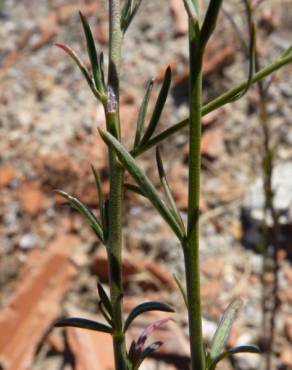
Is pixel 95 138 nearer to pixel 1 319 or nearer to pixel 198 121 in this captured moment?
pixel 1 319

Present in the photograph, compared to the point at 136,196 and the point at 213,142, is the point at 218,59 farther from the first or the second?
the point at 136,196

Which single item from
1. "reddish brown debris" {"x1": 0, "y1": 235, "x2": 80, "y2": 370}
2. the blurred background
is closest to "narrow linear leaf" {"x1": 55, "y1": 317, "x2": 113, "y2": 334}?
the blurred background

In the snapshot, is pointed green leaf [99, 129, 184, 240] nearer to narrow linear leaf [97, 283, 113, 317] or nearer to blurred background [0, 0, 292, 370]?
narrow linear leaf [97, 283, 113, 317]

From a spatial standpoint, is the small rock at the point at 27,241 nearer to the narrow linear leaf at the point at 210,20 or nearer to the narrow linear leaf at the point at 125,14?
the narrow linear leaf at the point at 125,14

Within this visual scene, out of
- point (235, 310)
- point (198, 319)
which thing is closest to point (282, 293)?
point (235, 310)

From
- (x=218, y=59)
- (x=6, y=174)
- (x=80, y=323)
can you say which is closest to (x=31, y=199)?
(x=6, y=174)

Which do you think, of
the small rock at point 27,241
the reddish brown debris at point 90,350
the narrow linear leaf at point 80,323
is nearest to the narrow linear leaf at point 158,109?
the narrow linear leaf at point 80,323
